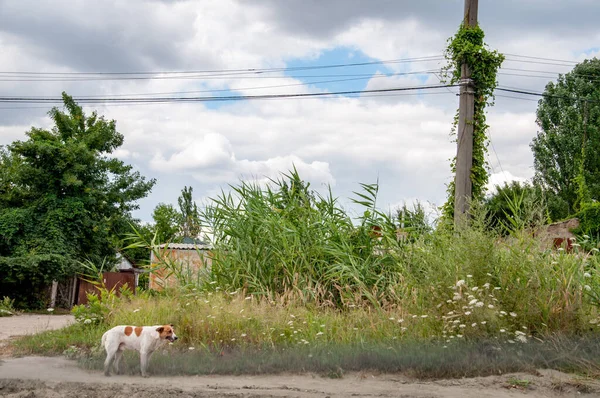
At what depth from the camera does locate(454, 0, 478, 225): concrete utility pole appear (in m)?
13.9

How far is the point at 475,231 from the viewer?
33.3 feet

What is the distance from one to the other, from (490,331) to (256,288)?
4.68 meters

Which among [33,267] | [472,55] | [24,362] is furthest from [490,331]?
[33,267]

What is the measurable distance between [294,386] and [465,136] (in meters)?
8.90

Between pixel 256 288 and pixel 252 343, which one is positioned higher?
pixel 256 288

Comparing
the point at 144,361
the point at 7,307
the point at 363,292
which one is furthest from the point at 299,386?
the point at 7,307

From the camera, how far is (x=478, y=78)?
47.9 ft

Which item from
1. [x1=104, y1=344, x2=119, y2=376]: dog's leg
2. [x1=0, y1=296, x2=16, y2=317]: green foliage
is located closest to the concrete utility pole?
[x1=104, y1=344, x2=119, y2=376]: dog's leg

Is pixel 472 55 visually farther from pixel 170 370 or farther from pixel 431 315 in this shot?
pixel 170 370

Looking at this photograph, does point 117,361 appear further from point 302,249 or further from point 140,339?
point 302,249

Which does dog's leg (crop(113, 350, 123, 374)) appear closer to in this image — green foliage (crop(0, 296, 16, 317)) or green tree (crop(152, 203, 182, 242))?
green foliage (crop(0, 296, 16, 317))

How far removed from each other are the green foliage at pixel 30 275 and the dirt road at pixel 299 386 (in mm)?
19021

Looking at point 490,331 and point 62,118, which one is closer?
point 490,331

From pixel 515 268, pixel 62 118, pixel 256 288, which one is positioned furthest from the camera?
pixel 62 118
